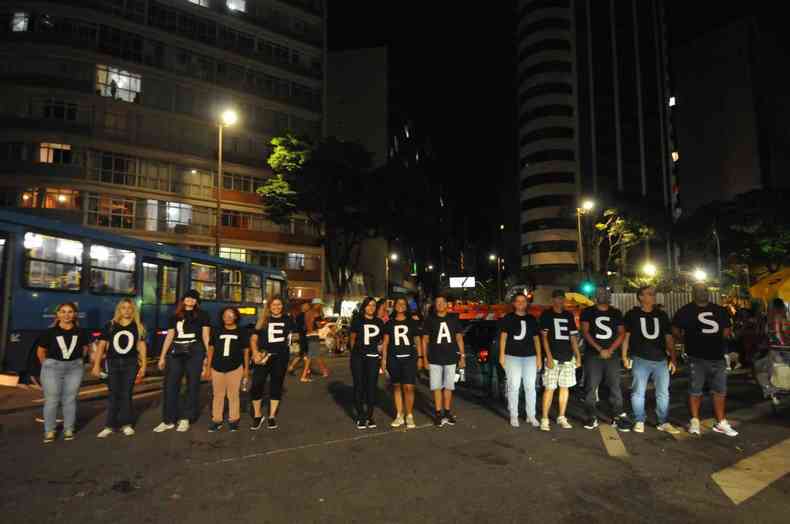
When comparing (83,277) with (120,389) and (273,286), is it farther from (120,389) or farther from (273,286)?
(273,286)

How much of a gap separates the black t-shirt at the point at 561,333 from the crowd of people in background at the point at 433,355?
1cm

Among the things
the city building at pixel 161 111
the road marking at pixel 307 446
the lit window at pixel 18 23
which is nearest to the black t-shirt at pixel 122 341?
the road marking at pixel 307 446

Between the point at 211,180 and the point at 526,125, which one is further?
the point at 526,125

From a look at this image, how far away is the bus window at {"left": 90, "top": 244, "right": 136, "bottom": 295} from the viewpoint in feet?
38.9

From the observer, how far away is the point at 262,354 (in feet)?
23.4

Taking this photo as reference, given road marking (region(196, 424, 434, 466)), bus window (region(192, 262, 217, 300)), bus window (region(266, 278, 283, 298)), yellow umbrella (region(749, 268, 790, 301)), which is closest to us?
road marking (region(196, 424, 434, 466))

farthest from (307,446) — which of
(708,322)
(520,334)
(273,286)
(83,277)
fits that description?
(273,286)

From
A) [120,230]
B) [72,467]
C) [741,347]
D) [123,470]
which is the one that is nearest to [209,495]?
[123,470]

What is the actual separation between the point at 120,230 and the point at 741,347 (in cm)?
3442

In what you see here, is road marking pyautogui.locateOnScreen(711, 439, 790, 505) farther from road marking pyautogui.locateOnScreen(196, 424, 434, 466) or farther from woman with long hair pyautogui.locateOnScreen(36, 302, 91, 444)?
woman with long hair pyautogui.locateOnScreen(36, 302, 91, 444)

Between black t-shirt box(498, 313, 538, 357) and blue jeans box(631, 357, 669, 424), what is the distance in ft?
4.65

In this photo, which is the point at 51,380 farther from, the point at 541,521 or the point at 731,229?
the point at 731,229

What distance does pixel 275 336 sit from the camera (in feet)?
23.8

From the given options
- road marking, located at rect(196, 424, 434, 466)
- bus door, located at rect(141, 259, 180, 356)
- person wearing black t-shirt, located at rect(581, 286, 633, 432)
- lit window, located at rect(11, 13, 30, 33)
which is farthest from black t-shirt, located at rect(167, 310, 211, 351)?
lit window, located at rect(11, 13, 30, 33)
